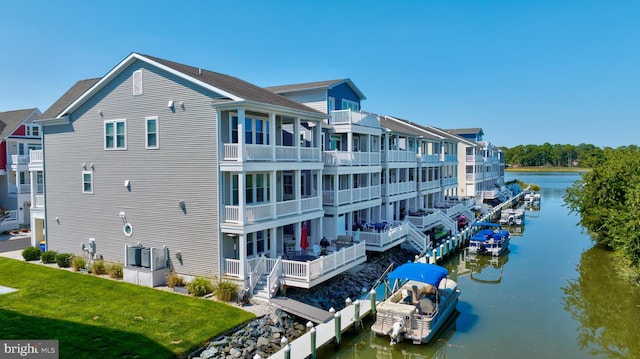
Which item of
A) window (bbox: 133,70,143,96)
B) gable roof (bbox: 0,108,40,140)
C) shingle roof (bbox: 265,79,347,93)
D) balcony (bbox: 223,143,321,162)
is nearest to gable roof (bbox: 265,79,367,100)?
shingle roof (bbox: 265,79,347,93)

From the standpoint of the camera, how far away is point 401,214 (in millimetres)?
36906

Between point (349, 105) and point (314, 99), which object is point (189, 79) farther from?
point (349, 105)

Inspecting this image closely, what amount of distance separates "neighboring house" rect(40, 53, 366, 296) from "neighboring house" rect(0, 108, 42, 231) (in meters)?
15.4

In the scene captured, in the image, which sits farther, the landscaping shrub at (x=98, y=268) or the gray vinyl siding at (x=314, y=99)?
the gray vinyl siding at (x=314, y=99)

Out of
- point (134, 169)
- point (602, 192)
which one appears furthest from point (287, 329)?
point (602, 192)

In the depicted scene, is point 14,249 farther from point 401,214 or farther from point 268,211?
point 401,214

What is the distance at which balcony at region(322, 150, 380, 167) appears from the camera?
26219mm

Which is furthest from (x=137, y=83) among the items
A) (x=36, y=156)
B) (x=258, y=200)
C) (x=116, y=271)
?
(x=36, y=156)

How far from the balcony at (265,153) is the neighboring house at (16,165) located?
81.9 feet

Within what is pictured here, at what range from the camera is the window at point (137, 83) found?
20984 millimetres

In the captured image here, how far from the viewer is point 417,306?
19375mm

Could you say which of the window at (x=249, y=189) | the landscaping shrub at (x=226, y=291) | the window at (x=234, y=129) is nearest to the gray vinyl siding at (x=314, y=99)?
the window at (x=234, y=129)

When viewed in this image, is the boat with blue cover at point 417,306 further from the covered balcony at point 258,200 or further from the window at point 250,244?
the window at point 250,244

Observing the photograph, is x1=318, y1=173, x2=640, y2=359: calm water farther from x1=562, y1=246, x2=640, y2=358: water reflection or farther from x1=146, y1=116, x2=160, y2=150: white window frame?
x1=146, y1=116, x2=160, y2=150: white window frame
